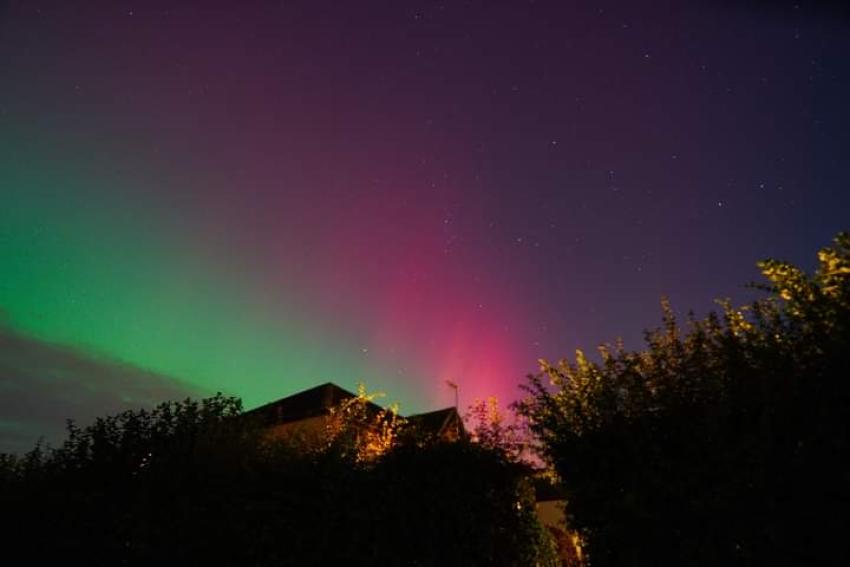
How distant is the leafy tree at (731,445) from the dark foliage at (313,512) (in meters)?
2.29

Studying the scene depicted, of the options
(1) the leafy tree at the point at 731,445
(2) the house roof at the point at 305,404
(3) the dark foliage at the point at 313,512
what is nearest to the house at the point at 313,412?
(2) the house roof at the point at 305,404

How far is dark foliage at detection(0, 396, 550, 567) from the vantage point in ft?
32.4

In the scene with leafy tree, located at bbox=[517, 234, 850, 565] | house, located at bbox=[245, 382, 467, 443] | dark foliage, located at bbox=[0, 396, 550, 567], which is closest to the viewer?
leafy tree, located at bbox=[517, 234, 850, 565]

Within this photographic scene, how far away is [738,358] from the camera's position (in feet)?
26.1

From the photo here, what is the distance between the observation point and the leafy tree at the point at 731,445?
6230 millimetres

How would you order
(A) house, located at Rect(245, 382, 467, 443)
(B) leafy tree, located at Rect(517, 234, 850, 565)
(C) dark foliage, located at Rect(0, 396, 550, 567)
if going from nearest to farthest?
1. (B) leafy tree, located at Rect(517, 234, 850, 565)
2. (C) dark foliage, located at Rect(0, 396, 550, 567)
3. (A) house, located at Rect(245, 382, 467, 443)

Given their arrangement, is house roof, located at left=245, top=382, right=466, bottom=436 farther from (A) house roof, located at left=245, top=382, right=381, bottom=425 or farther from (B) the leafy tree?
(B) the leafy tree

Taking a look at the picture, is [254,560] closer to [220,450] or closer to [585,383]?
[220,450]

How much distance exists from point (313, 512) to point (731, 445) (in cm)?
764

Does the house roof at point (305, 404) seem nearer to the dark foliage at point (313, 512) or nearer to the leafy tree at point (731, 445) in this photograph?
the dark foliage at point (313, 512)

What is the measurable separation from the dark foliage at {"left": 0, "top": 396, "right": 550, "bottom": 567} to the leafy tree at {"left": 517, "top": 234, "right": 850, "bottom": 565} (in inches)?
90.2

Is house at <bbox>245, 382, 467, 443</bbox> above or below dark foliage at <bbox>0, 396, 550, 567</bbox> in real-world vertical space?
above

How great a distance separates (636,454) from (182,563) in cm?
949

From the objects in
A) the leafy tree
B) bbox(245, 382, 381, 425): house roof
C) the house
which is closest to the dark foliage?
the leafy tree
